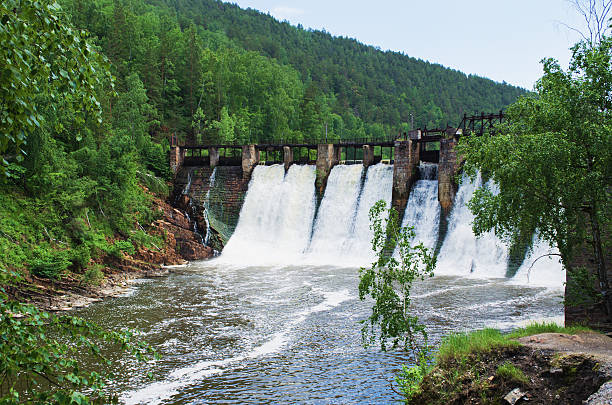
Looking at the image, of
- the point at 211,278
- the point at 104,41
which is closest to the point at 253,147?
the point at 211,278

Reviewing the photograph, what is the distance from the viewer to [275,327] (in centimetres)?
1602

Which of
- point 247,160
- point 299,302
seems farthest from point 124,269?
point 247,160

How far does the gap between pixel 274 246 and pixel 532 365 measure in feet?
85.8

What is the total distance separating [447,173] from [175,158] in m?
22.1

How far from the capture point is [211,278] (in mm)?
25094

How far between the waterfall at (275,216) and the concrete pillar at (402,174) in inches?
251

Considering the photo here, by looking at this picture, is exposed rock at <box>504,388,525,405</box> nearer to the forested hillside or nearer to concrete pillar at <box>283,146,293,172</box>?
concrete pillar at <box>283,146,293,172</box>

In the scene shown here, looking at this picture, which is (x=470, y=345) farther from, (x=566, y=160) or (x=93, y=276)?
(x=93, y=276)

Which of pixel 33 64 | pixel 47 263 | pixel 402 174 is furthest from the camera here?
pixel 402 174

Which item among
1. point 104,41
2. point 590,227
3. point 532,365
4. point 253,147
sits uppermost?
point 104,41

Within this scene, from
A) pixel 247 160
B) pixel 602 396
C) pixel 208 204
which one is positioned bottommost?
pixel 602 396

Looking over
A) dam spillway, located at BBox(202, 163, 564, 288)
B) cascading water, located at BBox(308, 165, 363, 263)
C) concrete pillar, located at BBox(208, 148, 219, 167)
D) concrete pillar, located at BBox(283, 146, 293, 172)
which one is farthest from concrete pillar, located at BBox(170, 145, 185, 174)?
cascading water, located at BBox(308, 165, 363, 263)

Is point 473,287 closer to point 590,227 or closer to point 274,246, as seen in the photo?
point 590,227

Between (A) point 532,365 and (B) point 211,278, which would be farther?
(B) point 211,278
